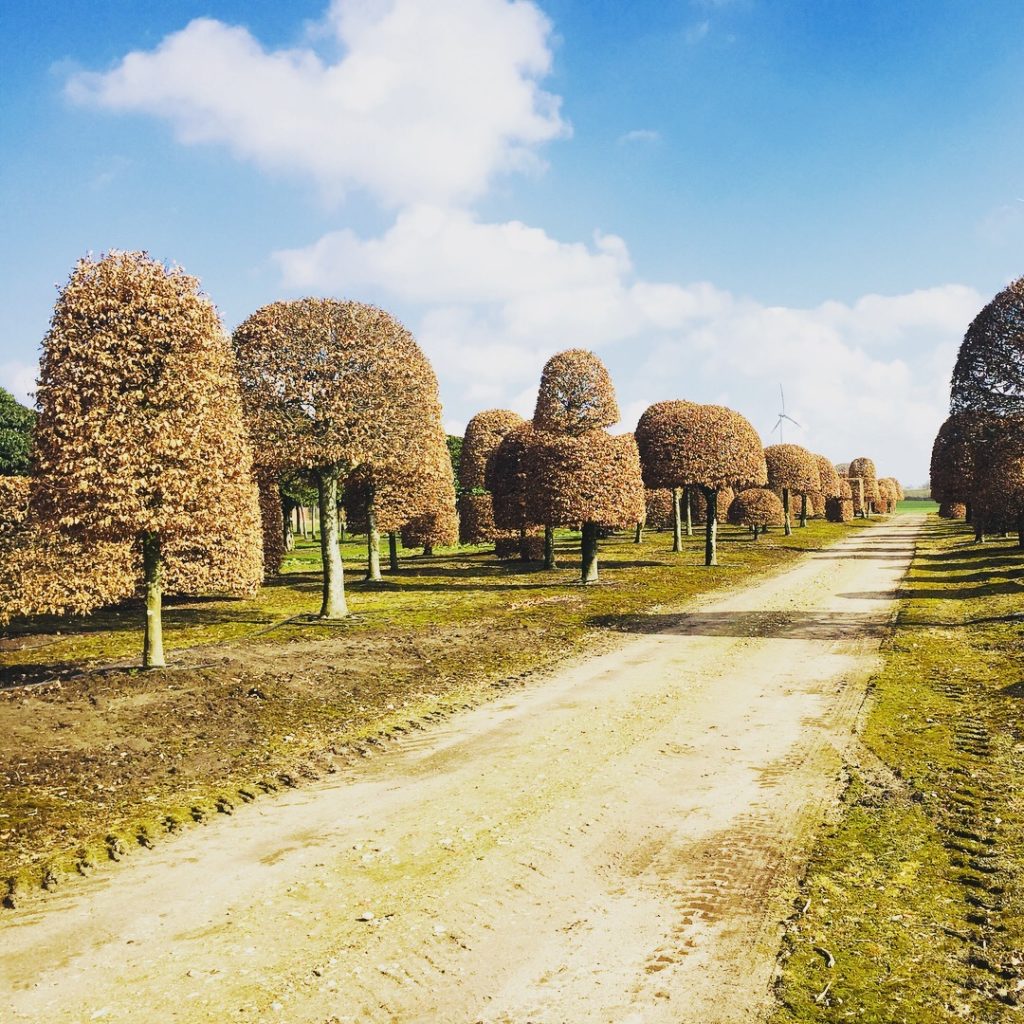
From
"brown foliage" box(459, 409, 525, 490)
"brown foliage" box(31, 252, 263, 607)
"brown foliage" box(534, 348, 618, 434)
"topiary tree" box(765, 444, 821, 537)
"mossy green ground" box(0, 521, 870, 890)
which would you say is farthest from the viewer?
"topiary tree" box(765, 444, 821, 537)

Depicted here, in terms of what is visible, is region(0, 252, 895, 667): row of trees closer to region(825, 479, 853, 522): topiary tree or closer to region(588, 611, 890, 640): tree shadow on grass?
region(588, 611, 890, 640): tree shadow on grass

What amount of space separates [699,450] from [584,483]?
46.4 ft

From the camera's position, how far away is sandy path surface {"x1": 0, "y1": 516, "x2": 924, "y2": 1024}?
5605 millimetres

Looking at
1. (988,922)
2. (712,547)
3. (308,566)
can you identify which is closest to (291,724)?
(988,922)

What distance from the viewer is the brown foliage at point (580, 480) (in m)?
33.6

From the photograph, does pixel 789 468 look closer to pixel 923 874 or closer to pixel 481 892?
pixel 923 874

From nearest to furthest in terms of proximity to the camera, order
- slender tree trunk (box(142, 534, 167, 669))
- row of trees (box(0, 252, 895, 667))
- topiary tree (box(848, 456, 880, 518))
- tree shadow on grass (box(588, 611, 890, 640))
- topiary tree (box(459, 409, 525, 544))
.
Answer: row of trees (box(0, 252, 895, 667)), slender tree trunk (box(142, 534, 167, 669)), tree shadow on grass (box(588, 611, 890, 640)), topiary tree (box(459, 409, 525, 544)), topiary tree (box(848, 456, 880, 518))

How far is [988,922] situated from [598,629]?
16.9 m

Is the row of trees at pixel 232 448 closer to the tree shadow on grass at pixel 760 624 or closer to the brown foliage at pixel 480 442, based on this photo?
the brown foliage at pixel 480 442

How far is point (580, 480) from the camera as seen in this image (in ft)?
110

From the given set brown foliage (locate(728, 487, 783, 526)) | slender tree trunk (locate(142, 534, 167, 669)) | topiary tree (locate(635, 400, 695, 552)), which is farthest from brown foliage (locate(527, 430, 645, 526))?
brown foliage (locate(728, 487, 783, 526))

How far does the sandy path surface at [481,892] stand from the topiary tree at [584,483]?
20.7 meters

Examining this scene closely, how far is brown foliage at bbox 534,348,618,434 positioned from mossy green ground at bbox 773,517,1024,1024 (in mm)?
21367

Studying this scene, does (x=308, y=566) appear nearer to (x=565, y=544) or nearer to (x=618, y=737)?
(x=565, y=544)
